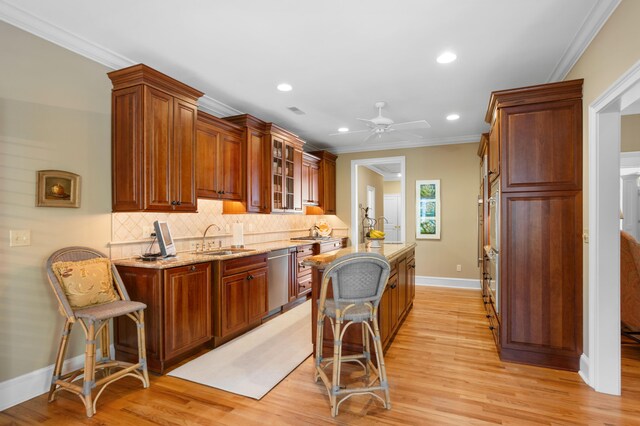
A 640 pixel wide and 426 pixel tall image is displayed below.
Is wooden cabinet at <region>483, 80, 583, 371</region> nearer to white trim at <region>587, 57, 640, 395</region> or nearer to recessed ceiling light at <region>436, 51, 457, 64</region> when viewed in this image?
white trim at <region>587, 57, 640, 395</region>

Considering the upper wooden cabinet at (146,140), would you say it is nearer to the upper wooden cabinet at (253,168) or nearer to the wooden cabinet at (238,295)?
the wooden cabinet at (238,295)

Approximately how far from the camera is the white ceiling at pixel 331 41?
7.72 feet

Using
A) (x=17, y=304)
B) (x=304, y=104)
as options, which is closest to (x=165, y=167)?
(x=17, y=304)

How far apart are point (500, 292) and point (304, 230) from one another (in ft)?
13.5

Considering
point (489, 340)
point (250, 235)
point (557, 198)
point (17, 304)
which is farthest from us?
point (250, 235)

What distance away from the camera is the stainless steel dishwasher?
13.8ft

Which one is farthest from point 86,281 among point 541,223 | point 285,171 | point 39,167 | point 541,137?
point 541,137

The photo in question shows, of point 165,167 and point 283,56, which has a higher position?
point 283,56

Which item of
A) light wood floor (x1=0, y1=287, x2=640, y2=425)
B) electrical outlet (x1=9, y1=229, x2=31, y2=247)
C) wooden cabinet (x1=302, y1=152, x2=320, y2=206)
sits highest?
wooden cabinet (x1=302, y1=152, x2=320, y2=206)

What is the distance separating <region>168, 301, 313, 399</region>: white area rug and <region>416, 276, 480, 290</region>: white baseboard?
10.3 ft

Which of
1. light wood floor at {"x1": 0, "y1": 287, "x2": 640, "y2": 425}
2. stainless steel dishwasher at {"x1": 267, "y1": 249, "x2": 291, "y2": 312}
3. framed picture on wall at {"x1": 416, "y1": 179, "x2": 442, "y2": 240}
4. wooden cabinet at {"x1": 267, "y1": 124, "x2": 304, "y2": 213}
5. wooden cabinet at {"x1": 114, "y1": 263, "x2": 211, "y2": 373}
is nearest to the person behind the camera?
light wood floor at {"x1": 0, "y1": 287, "x2": 640, "y2": 425}

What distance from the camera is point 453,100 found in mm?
4211

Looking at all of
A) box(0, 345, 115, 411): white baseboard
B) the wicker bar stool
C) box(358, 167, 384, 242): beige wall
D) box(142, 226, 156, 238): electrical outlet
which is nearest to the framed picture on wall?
box(358, 167, 384, 242): beige wall

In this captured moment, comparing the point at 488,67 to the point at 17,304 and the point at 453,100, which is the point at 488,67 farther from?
the point at 17,304
